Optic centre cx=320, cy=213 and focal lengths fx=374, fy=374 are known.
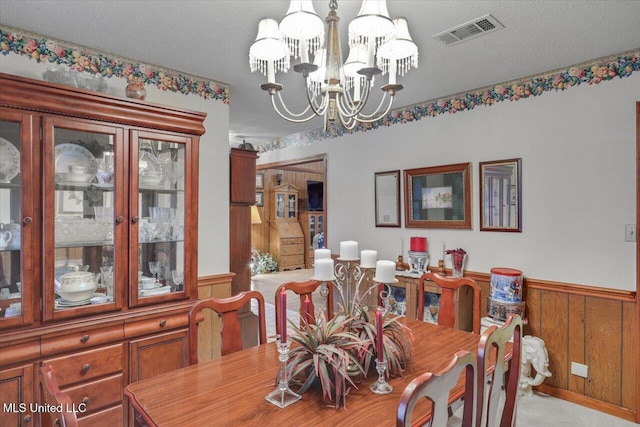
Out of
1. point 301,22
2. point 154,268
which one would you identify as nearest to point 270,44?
point 301,22

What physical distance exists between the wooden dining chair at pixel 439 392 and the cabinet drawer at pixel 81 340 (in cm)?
185

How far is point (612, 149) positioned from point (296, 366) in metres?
2.72

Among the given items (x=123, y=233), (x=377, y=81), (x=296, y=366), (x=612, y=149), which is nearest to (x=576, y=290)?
(x=612, y=149)

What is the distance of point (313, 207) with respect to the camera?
902cm

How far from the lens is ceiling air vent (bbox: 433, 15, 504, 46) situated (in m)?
2.13

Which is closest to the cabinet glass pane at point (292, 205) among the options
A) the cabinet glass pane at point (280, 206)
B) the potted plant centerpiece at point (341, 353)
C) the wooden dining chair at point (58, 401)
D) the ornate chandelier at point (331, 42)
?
the cabinet glass pane at point (280, 206)

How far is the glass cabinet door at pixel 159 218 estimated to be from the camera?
231 centimetres

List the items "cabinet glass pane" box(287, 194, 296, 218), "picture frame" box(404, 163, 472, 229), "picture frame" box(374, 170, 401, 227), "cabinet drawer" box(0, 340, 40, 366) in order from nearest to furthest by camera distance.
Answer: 1. "cabinet drawer" box(0, 340, 40, 366)
2. "picture frame" box(404, 163, 472, 229)
3. "picture frame" box(374, 170, 401, 227)
4. "cabinet glass pane" box(287, 194, 296, 218)

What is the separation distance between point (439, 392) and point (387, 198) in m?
3.23

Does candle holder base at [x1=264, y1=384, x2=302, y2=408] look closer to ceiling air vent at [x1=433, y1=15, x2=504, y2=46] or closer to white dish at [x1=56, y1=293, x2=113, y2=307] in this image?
white dish at [x1=56, y1=293, x2=113, y2=307]

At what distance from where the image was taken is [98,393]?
2.08m

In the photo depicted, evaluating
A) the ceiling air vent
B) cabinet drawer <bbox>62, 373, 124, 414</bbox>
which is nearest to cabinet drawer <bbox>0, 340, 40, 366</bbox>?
cabinet drawer <bbox>62, 373, 124, 414</bbox>

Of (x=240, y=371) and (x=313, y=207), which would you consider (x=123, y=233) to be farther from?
(x=313, y=207)

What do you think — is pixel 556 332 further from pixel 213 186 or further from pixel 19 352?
pixel 19 352
